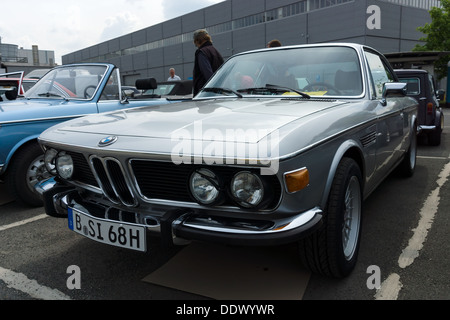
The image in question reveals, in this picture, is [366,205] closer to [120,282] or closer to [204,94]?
[204,94]

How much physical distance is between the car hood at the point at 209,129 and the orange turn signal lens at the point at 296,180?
0.11 metres

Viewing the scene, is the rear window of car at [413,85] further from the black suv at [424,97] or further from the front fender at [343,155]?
the front fender at [343,155]

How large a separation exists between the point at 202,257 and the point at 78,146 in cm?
117

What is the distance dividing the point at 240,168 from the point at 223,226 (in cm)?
30

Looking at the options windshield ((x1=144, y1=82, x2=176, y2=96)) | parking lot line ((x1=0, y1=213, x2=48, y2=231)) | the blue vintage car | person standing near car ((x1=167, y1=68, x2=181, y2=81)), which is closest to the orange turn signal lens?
the blue vintage car

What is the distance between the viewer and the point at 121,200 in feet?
7.12

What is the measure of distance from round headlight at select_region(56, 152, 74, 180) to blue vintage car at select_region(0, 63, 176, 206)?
846mm

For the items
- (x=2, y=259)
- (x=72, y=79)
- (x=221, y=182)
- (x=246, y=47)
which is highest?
(x=246, y=47)

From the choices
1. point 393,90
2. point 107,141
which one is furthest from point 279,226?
point 393,90

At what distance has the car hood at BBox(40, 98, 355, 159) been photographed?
6.07 feet

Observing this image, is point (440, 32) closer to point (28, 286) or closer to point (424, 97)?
point (424, 97)

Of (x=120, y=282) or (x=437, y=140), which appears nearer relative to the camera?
(x=120, y=282)

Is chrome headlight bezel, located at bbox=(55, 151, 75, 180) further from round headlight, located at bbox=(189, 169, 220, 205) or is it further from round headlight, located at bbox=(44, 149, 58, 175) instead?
round headlight, located at bbox=(189, 169, 220, 205)

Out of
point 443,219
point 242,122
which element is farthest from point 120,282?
point 443,219
